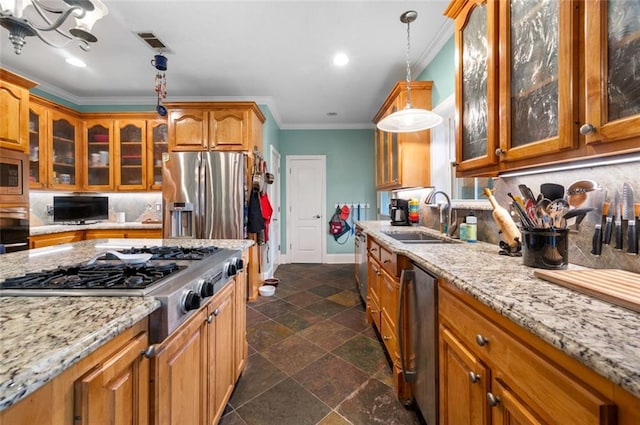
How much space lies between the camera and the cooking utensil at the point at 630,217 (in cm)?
90

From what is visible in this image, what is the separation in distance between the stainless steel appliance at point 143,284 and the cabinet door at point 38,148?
3.12m

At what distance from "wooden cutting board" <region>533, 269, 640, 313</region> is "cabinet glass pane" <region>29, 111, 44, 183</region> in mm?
4761

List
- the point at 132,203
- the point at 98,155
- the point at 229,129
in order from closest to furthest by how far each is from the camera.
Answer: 1. the point at 229,129
2. the point at 98,155
3. the point at 132,203

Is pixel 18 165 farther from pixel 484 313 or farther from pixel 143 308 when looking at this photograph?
pixel 484 313

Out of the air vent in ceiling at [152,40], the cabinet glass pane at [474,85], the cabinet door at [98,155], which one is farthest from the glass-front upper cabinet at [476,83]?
the cabinet door at [98,155]

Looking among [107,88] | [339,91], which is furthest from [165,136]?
[339,91]

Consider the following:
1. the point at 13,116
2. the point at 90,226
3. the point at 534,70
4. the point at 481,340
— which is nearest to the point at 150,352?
the point at 481,340

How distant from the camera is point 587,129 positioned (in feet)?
2.65

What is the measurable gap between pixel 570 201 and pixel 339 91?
2980mm

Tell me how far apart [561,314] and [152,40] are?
10.9 ft

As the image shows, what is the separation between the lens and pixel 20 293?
0.75 meters

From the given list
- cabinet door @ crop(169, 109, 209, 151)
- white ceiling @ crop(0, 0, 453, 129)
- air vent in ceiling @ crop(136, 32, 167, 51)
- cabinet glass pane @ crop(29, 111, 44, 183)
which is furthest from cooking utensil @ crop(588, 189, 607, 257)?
cabinet glass pane @ crop(29, 111, 44, 183)

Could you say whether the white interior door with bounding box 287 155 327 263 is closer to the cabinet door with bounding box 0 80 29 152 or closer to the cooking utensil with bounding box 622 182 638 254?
the cabinet door with bounding box 0 80 29 152

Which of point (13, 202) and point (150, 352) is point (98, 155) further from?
point (150, 352)
